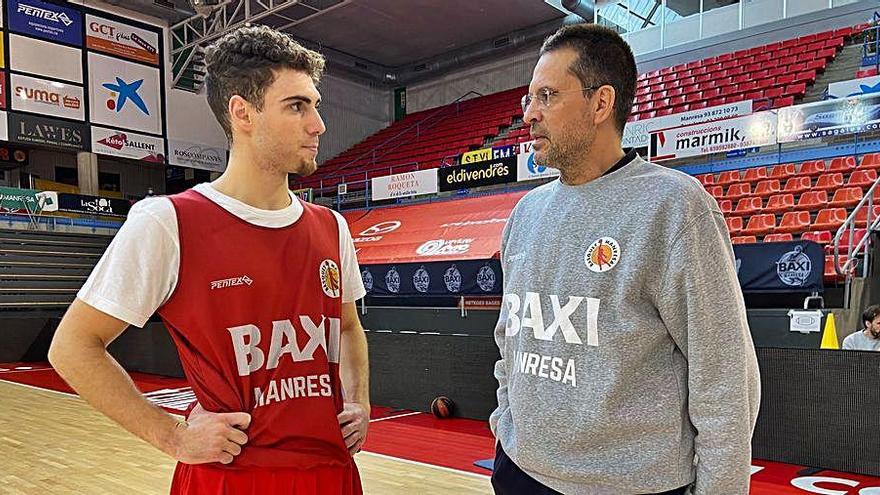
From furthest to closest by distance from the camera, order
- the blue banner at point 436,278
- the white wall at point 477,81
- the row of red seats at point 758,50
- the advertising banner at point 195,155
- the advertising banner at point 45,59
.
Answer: the white wall at point 477,81 → the advertising banner at point 195,155 → the advertising banner at point 45,59 → the row of red seats at point 758,50 → the blue banner at point 436,278

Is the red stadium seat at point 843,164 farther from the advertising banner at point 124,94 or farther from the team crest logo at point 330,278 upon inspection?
the advertising banner at point 124,94

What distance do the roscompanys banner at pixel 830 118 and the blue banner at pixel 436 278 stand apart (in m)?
3.53

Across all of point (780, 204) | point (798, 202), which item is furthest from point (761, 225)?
point (798, 202)

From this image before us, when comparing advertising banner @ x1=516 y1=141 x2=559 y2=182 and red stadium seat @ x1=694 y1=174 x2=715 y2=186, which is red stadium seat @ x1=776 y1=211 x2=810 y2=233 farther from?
advertising banner @ x1=516 y1=141 x2=559 y2=182

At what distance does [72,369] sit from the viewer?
3.61 ft

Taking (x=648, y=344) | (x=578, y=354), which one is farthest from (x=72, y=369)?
(x=648, y=344)

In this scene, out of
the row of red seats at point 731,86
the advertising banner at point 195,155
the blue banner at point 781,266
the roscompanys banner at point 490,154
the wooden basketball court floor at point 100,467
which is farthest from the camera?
the advertising banner at point 195,155

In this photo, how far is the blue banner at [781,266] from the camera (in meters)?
5.94

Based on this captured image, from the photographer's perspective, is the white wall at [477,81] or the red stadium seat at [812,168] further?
the white wall at [477,81]

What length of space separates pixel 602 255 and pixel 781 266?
566 cm

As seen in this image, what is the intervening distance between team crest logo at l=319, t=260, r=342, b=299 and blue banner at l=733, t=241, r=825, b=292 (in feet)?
17.5

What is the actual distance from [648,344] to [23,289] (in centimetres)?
1324

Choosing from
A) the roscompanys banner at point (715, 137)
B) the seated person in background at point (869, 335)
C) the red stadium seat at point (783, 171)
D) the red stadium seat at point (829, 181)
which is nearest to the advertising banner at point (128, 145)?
the roscompanys banner at point (715, 137)

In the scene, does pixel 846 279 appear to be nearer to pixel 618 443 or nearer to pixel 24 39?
pixel 618 443
